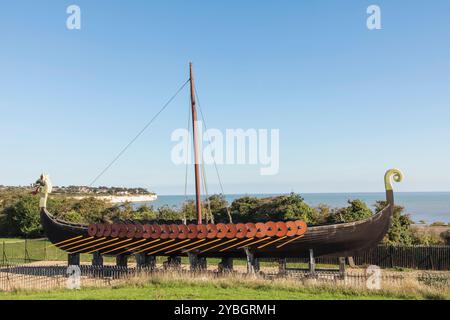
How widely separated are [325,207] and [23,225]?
2666 cm

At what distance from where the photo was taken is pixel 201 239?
16219 millimetres

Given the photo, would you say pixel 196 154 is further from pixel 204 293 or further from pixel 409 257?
pixel 409 257

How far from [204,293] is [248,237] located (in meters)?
4.19

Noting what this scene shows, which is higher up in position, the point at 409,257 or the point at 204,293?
the point at 204,293

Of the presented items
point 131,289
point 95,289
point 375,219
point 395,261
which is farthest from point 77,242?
→ point 395,261

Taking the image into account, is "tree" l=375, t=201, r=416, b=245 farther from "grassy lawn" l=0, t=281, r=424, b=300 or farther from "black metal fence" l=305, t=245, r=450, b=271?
"grassy lawn" l=0, t=281, r=424, b=300

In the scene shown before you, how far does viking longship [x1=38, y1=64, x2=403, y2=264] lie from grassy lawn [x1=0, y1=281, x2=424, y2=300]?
113 inches

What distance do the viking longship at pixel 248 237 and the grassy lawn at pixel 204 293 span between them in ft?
9.43

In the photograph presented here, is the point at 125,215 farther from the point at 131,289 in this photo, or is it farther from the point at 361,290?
the point at 361,290

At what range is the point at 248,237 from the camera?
1575cm

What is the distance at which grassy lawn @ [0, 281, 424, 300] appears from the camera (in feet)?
37.7

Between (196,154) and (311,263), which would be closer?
(311,263)

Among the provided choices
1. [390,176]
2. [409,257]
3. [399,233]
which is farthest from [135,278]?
[399,233]

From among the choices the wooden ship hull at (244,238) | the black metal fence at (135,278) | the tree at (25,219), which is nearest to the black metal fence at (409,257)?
the black metal fence at (135,278)
